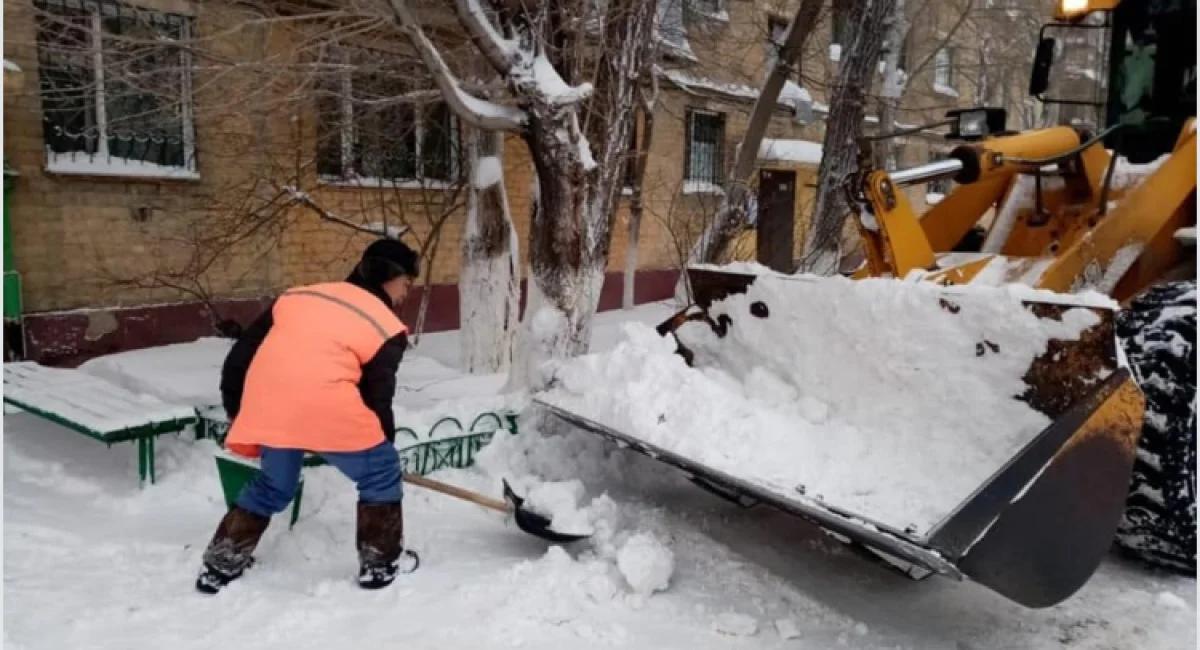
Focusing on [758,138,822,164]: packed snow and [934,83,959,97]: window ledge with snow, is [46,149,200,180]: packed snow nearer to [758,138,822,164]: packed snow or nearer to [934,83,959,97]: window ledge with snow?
[758,138,822,164]: packed snow

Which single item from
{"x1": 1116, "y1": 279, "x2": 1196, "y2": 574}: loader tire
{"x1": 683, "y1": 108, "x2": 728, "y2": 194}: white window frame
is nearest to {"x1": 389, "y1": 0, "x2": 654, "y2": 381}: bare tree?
{"x1": 1116, "y1": 279, "x2": 1196, "y2": 574}: loader tire

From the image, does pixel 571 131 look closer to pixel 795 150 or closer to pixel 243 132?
pixel 243 132

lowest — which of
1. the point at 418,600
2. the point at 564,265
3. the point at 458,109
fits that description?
the point at 418,600

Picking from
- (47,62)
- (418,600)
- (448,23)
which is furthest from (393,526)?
(47,62)

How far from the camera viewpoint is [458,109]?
4.57 metres

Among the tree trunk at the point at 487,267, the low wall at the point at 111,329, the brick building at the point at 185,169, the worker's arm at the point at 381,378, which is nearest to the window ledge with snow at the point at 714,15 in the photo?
the brick building at the point at 185,169

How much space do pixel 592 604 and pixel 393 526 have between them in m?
0.78

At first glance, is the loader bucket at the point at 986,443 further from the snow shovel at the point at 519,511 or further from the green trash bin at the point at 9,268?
the green trash bin at the point at 9,268

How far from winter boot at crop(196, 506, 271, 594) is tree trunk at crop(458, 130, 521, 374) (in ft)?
11.8

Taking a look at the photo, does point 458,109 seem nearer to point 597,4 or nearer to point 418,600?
point 597,4

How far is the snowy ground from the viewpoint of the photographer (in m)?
2.93

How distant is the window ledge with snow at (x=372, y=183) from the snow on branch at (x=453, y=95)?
4.01 m

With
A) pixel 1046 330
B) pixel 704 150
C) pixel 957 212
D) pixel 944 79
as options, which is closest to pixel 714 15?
pixel 704 150

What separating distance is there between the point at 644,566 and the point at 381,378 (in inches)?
45.0
